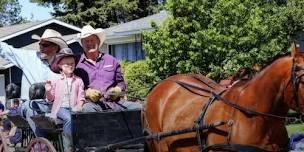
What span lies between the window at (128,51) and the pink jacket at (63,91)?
21186 millimetres

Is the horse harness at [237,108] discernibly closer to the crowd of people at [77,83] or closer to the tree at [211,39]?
the crowd of people at [77,83]

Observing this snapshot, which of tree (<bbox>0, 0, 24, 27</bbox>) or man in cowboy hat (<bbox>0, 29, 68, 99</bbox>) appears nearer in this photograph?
man in cowboy hat (<bbox>0, 29, 68, 99</bbox>)

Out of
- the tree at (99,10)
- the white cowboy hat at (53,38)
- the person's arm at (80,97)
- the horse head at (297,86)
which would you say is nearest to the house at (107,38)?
the tree at (99,10)

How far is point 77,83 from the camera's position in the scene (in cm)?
774

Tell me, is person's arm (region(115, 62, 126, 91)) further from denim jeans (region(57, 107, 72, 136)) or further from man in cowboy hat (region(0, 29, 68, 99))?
man in cowboy hat (region(0, 29, 68, 99))

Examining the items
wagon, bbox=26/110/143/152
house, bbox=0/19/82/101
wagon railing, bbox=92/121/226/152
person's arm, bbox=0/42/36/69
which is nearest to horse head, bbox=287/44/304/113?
wagon railing, bbox=92/121/226/152

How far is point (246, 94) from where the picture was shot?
19.3 feet

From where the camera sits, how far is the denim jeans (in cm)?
764

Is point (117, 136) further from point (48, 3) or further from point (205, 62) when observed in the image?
point (48, 3)

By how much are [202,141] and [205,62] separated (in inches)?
512

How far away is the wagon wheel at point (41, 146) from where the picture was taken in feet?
25.9

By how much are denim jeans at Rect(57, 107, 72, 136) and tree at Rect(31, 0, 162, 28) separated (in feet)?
109

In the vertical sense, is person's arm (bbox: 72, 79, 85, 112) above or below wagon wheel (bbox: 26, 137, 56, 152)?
above

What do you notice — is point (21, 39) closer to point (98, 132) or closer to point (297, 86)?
point (98, 132)
